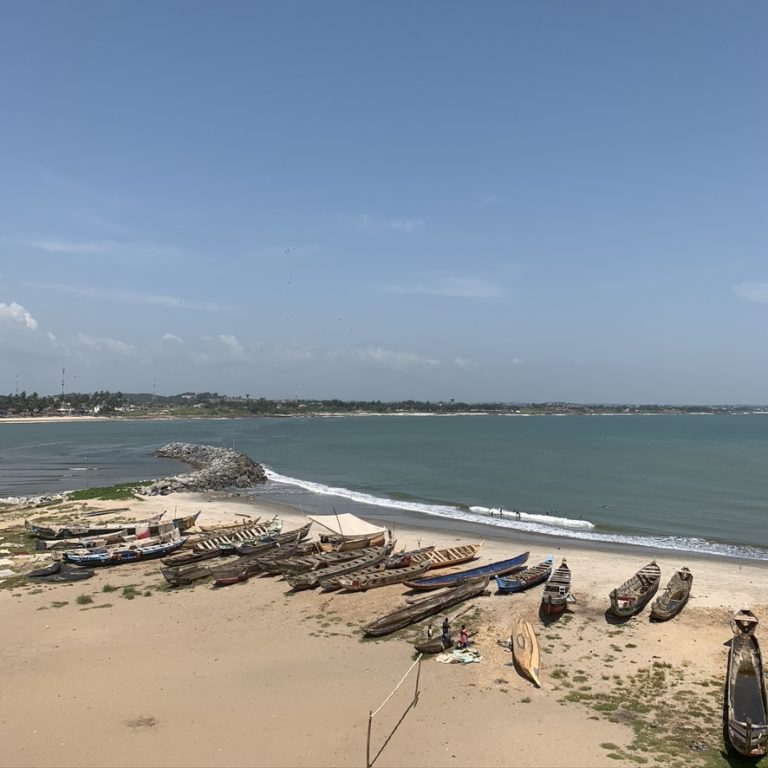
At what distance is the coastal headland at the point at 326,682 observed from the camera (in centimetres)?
1386

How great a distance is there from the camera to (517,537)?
39.2 meters

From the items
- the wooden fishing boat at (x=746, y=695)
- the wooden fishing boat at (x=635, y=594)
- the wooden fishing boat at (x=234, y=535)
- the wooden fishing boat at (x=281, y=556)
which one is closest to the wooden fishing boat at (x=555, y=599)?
the wooden fishing boat at (x=635, y=594)

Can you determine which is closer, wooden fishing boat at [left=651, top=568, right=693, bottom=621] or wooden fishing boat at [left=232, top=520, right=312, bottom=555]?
wooden fishing boat at [left=651, top=568, right=693, bottom=621]

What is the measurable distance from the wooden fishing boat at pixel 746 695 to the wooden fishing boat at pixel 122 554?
1022 inches

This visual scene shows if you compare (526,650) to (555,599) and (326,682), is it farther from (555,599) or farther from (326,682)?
(326,682)

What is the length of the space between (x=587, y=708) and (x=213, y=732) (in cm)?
963

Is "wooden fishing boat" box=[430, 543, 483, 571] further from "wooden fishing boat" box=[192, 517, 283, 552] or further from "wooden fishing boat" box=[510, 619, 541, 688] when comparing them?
"wooden fishing boat" box=[192, 517, 283, 552]

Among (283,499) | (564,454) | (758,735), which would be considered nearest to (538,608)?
(758,735)

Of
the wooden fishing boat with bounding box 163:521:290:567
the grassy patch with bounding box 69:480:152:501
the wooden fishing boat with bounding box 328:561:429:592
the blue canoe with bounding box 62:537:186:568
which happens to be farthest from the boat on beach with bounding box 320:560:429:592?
the grassy patch with bounding box 69:480:152:501

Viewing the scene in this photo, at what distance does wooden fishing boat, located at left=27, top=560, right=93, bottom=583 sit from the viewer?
26.8m

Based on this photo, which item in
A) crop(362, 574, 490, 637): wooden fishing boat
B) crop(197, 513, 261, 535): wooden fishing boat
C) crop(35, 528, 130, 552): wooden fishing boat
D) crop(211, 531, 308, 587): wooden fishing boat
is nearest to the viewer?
crop(362, 574, 490, 637): wooden fishing boat

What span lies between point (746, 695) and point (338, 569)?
16.9 metres

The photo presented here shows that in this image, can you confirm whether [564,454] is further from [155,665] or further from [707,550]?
[155,665]

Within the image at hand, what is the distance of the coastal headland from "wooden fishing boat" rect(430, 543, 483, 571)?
11.9 feet
